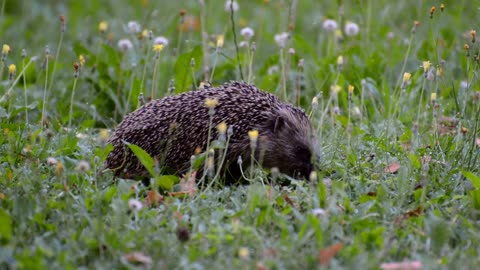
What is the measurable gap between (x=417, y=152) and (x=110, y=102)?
125 inches

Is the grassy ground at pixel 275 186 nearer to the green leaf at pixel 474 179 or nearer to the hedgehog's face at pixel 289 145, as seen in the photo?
the green leaf at pixel 474 179

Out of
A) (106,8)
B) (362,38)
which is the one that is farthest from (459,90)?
(106,8)

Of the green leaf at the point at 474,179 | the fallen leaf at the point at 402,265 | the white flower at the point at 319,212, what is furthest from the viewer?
the green leaf at the point at 474,179

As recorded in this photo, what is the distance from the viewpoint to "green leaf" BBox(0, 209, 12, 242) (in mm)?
4293

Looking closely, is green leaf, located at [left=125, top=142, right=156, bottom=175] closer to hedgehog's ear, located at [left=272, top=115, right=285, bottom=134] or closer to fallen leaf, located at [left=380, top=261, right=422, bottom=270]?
hedgehog's ear, located at [left=272, top=115, right=285, bottom=134]

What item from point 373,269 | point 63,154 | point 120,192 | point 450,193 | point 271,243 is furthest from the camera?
point 63,154

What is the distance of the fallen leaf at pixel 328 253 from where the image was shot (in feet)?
13.5

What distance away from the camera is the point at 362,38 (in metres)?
8.81

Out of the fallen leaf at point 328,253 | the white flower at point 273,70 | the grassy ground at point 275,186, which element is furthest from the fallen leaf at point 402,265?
the white flower at point 273,70

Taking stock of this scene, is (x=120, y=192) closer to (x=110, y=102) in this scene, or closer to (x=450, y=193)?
(x=450, y=193)

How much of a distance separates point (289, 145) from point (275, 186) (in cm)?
65

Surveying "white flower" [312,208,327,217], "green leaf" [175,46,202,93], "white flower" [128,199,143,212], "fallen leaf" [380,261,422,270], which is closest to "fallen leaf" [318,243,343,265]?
"fallen leaf" [380,261,422,270]

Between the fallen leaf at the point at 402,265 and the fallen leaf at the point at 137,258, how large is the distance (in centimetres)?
120

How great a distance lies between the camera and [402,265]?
4.08 metres
